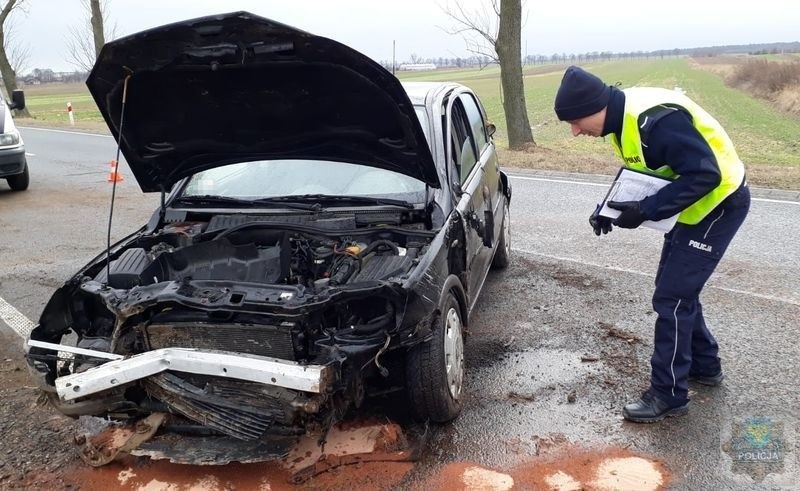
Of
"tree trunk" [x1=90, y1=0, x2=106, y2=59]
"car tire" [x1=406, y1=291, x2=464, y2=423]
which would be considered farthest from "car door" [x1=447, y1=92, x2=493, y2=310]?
"tree trunk" [x1=90, y1=0, x2=106, y2=59]

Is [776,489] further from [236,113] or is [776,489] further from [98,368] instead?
[236,113]

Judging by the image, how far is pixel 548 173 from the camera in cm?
1097

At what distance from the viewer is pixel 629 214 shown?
10.9ft

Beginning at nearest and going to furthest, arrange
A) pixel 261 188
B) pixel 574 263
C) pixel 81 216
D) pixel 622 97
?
1. pixel 622 97
2. pixel 261 188
3. pixel 574 263
4. pixel 81 216

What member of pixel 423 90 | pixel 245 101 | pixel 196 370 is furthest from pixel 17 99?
pixel 196 370

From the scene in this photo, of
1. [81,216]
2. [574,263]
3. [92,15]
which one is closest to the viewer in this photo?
[574,263]

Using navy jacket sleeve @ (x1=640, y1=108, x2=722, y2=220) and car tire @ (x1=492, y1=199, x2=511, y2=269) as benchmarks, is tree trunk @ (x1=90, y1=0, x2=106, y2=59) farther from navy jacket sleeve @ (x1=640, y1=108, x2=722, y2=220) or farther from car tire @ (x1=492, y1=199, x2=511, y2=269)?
navy jacket sleeve @ (x1=640, y1=108, x2=722, y2=220)

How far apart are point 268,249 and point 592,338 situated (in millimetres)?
2322

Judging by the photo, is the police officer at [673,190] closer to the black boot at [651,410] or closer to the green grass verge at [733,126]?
the black boot at [651,410]

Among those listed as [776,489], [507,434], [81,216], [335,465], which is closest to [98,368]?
[335,465]

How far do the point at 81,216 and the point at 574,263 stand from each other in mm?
6603

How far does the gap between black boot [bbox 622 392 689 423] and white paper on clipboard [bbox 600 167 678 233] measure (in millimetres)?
920

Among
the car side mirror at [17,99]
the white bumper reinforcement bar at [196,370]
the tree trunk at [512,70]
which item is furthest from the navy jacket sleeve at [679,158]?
the tree trunk at [512,70]

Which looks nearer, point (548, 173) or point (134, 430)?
point (134, 430)
